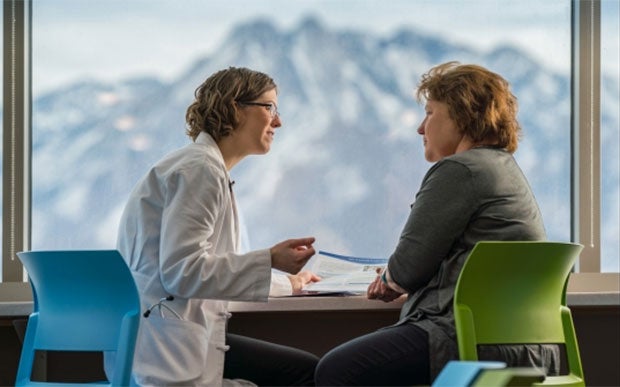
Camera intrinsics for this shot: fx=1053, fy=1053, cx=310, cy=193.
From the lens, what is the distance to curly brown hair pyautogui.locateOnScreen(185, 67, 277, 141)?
3080 mm

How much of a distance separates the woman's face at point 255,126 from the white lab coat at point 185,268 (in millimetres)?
262

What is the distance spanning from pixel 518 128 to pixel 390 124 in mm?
1071

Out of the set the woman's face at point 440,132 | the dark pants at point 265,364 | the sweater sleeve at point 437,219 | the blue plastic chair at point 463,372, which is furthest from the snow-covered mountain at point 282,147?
the blue plastic chair at point 463,372

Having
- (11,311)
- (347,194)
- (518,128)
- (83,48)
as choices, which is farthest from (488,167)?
(83,48)

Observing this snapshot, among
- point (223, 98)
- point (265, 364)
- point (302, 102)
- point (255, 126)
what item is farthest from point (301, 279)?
point (302, 102)

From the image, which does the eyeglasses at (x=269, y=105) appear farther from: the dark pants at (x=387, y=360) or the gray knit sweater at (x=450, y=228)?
the dark pants at (x=387, y=360)

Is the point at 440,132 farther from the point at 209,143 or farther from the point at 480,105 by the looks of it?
the point at 209,143

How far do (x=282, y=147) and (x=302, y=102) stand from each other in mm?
184

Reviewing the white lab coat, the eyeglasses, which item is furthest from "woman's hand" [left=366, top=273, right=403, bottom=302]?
the eyeglasses

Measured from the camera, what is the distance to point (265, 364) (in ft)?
10.1

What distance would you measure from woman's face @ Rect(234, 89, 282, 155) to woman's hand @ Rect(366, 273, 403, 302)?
547mm

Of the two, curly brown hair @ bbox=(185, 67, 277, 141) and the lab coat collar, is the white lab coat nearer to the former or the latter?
the lab coat collar

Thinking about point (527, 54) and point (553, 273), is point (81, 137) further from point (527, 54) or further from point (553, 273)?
point (553, 273)

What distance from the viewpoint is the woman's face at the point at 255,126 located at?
3131 millimetres
